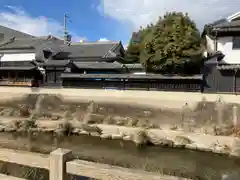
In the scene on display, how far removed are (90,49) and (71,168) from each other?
30094 millimetres

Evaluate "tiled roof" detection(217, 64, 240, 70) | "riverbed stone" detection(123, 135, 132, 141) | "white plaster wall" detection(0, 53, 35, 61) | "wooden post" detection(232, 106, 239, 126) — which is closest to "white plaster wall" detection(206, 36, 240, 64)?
"tiled roof" detection(217, 64, 240, 70)

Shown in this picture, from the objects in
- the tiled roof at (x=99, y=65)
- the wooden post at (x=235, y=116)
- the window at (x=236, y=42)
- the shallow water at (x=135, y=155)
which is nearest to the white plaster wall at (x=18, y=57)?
the tiled roof at (x=99, y=65)

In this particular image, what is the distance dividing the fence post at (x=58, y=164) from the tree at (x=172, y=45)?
18803mm

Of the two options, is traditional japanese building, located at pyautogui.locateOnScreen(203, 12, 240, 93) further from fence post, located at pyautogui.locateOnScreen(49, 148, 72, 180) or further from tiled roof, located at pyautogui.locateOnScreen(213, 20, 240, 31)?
fence post, located at pyautogui.locateOnScreen(49, 148, 72, 180)

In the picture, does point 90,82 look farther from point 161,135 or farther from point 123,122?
point 161,135

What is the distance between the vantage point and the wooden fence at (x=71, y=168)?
2.54 m

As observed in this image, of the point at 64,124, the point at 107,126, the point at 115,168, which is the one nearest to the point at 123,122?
the point at 107,126

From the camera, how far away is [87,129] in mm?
17297

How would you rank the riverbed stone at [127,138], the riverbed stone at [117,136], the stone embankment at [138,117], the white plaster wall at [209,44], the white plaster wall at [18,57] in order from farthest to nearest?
the white plaster wall at [18,57], the white plaster wall at [209,44], the riverbed stone at [117,136], the riverbed stone at [127,138], the stone embankment at [138,117]

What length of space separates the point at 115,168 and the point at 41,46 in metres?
31.2

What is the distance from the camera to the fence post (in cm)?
275

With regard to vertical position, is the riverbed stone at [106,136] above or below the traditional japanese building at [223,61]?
below

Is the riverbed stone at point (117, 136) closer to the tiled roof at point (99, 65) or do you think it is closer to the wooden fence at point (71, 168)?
the tiled roof at point (99, 65)

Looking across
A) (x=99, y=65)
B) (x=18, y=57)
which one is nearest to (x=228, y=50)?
(x=99, y=65)
